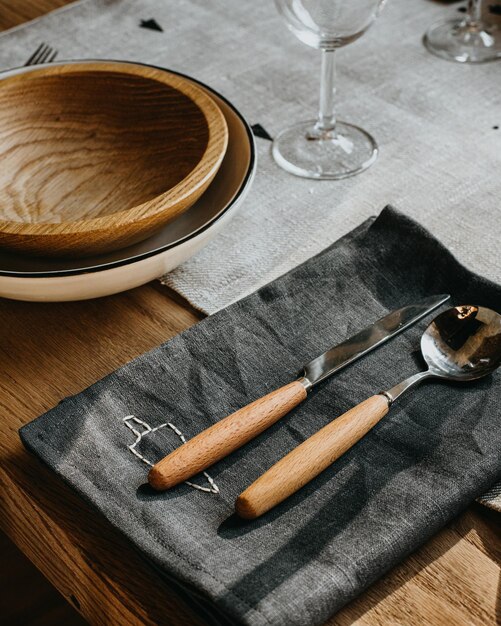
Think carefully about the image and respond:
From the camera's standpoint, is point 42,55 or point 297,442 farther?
point 42,55

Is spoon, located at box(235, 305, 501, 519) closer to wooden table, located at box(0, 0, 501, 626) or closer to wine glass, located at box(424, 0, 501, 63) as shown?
wooden table, located at box(0, 0, 501, 626)

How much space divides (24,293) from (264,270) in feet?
0.73

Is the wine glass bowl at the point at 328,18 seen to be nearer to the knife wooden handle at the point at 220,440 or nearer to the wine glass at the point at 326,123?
the wine glass at the point at 326,123

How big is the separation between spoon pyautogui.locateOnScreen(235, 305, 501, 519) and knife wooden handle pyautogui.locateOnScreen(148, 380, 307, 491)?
36 millimetres

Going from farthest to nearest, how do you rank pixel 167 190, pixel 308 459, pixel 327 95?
pixel 327 95 → pixel 167 190 → pixel 308 459

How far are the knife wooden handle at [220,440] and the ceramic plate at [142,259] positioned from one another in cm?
17

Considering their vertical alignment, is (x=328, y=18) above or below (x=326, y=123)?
above

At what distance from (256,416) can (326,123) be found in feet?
1.58

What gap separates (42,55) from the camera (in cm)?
110

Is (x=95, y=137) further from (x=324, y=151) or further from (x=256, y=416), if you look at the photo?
(x=256, y=416)

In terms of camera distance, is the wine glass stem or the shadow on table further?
the wine glass stem

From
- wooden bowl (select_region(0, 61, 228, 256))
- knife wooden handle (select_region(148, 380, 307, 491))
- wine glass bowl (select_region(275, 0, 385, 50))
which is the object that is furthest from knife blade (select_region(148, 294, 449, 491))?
wine glass bowl (select_region(275, 0, 385, 50))

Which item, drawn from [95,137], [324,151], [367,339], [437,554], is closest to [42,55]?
[95,137]

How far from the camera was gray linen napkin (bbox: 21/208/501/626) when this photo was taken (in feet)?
1.54
